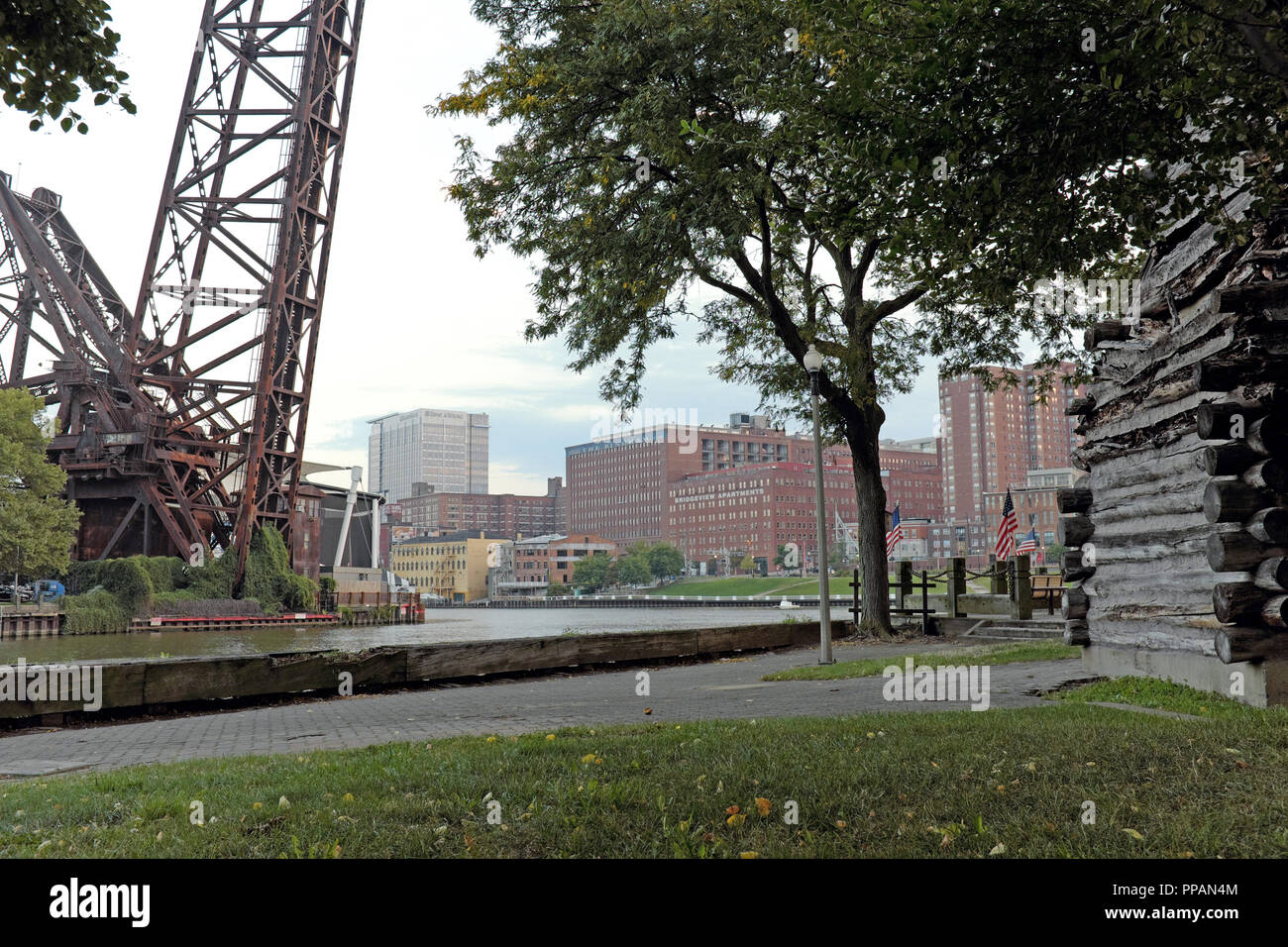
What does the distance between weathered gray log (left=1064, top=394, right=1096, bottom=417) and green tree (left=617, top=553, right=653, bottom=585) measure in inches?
6149

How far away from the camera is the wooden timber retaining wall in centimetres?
1196

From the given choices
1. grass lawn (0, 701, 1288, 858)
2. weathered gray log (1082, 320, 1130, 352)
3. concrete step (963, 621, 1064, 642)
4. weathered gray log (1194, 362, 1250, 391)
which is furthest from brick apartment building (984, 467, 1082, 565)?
grass lawn (0, 701, 1288, 858)

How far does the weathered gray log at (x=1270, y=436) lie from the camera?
9250mm

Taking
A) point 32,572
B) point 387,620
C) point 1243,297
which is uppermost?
point 1243,297

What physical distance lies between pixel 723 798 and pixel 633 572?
16364 cm

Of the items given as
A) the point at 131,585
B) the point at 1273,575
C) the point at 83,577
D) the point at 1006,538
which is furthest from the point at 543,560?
the point at 1273,575

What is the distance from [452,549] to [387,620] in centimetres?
10211

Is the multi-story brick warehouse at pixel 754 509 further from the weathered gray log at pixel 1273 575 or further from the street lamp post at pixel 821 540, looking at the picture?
the weathered gray log at pixel 1273 575

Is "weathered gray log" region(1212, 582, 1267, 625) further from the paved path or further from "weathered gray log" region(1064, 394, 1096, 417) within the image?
"weathered gray log" region(1064, 394, 1096, 417)

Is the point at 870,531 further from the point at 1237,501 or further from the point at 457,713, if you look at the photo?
the point at 1237,501

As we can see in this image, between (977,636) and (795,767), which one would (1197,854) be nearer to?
(795,767)

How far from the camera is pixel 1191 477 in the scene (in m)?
10.6
